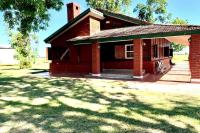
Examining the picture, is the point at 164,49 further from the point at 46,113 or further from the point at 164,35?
the point at 46,113

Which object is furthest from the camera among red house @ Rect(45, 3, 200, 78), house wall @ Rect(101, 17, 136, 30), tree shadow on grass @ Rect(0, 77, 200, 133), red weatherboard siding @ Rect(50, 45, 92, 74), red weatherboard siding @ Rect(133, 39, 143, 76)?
red weatherboard siding @ Rect(50, 45, 92, 74)

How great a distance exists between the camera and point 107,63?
68.2ft

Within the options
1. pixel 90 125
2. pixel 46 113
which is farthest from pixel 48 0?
pixel 90 125

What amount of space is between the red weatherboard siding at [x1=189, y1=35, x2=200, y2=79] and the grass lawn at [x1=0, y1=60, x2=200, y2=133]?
3790 millimetres

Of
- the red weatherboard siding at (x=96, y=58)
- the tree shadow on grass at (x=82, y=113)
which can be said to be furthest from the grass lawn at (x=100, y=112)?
the red weatherboard siding at (x=96, y=58)

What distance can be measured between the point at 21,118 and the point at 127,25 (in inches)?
573

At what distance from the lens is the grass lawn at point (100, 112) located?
247 inches

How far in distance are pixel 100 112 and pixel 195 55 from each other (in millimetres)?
8029

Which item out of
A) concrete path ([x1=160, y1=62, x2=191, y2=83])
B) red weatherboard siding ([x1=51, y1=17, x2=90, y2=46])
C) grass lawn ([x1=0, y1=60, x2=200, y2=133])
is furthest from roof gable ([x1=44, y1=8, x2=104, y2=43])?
grass lawn ([x1=0, y1=60, x2=200, y2=133])

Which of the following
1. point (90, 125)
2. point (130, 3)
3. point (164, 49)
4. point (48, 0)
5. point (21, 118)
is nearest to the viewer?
point (90, 125)

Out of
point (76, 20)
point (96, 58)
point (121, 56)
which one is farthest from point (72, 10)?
point (96, 58)

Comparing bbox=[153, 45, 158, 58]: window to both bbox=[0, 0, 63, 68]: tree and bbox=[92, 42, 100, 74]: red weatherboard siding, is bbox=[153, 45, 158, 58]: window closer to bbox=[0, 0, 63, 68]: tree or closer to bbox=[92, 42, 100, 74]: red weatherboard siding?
bbox=[92, 42, 100, 74]: red weatherboard siding

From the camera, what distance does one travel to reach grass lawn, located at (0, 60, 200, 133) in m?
6.27

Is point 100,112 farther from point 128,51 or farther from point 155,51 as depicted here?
point 155,51
